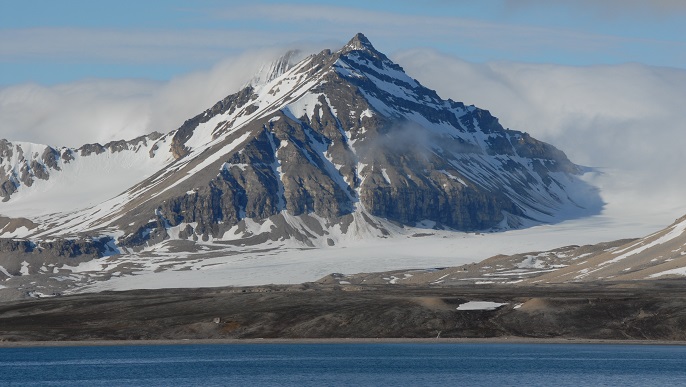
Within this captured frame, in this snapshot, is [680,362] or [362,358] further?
[362,358]

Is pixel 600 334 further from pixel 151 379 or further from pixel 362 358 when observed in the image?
pixel 151 379

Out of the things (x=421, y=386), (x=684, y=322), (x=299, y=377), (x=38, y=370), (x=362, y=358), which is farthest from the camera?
(x=684, y=322)

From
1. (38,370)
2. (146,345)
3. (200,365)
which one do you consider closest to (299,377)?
(200,365)

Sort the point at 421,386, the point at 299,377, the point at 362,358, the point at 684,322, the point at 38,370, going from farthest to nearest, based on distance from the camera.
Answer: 1. the point at 684,322
2. the point at 362,358
3. the point at 38,370
4. the point at 299,377
5. the point at 421,386

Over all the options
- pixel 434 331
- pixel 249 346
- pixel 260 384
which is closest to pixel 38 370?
pixel 260 384

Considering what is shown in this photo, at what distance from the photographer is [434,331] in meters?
199

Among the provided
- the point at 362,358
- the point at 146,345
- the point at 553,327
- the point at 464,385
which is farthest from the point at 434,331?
the point at 464,385

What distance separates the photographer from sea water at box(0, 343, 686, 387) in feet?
469

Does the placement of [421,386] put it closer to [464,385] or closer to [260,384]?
[464,385]

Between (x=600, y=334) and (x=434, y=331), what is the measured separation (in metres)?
24.0

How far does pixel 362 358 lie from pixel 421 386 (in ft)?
112

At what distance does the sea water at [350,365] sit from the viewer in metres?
143

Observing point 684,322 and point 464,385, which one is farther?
point 684,322

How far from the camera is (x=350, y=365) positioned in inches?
6358
